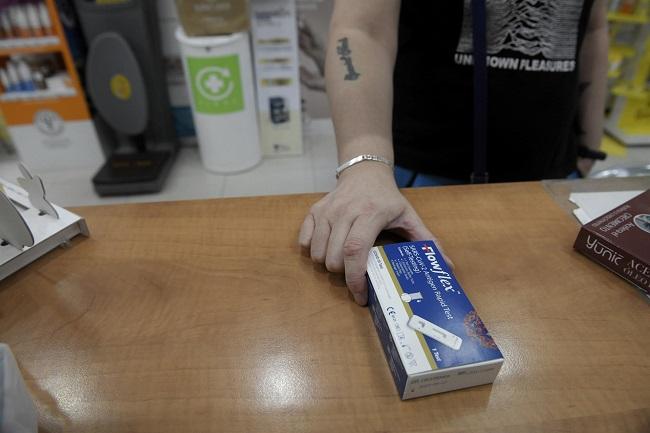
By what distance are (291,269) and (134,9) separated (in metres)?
1.99

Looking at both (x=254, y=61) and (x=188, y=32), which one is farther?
(x=254, y=61)

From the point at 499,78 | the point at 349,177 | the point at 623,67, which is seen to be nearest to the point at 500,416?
the point at 349,177

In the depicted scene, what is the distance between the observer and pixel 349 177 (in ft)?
2.10

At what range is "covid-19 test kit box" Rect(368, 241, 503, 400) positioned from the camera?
41cm

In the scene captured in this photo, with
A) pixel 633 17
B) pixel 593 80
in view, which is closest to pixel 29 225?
pixel 593 80

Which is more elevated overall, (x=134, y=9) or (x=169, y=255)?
(x=134, y=9)

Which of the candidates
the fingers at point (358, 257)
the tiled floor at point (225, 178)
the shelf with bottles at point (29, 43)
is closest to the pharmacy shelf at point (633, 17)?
the tiled floor at point (225, 178)

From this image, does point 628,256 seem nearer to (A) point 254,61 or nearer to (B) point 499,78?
(B) point 499,78

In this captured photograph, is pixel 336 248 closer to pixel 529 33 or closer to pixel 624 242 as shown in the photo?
pixel 624 242

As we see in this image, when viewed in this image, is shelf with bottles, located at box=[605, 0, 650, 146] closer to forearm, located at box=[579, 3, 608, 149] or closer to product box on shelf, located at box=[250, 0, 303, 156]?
forearm, located at box=[579, 3, 608, 149]

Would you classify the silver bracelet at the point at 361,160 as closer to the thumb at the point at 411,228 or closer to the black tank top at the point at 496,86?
the thumb at the point at 411,228

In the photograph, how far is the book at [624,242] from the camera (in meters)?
0.53

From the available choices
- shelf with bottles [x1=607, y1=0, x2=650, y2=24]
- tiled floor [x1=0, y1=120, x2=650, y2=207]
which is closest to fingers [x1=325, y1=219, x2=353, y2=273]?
tiled floor [x1=0, y1=120, x2=650, y2=207]

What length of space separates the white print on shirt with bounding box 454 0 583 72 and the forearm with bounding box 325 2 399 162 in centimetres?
18
